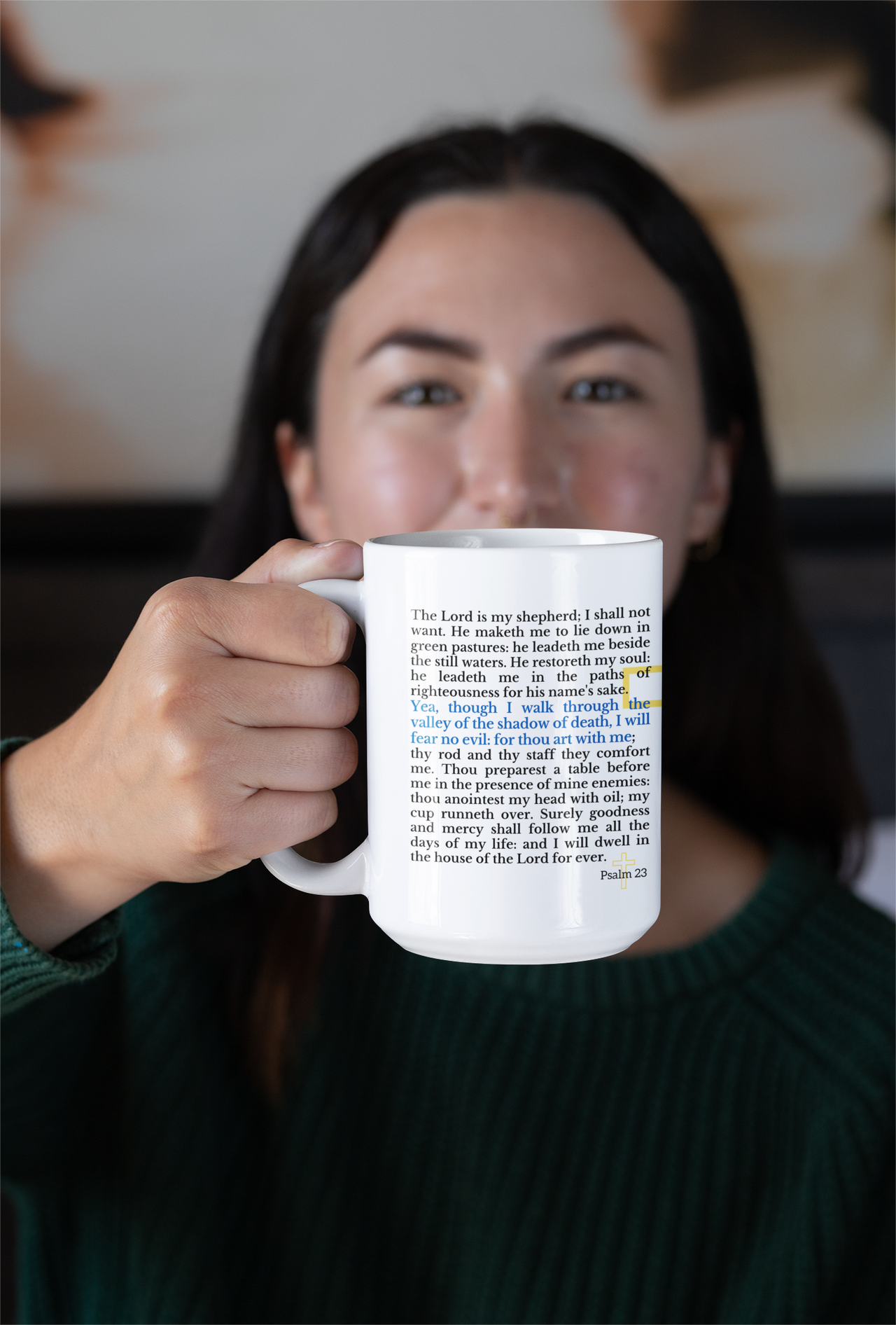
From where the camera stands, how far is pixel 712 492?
116cm

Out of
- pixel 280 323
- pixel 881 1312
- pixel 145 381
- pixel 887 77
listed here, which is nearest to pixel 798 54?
pixel 887 77


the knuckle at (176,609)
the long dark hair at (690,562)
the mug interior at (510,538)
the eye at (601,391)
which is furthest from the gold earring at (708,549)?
the knuckle at (176,609)

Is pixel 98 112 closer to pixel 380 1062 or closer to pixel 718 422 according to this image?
pixel 718 422

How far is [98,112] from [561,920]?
4.04ft

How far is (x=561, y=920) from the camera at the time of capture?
530 mm

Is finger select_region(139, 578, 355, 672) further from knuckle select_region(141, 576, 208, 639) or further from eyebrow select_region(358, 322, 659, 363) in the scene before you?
eyebrow select_region(358, 322, 659, 363)

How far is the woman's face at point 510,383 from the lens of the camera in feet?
3.13

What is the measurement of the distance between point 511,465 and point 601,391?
130 mm

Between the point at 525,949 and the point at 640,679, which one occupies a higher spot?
the point at 640,679

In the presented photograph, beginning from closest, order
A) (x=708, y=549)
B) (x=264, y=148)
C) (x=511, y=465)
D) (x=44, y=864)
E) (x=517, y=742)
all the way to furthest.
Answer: (x=517, y=742), (x=44, y=864), (x=511, y=465), (x=708, y=549), (x=264, y=148)

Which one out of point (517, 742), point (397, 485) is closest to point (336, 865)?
point (517, 742)

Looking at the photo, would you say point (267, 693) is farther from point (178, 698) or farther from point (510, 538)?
point (510, 538)

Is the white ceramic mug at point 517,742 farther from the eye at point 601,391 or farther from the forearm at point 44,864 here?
the eye at point 601,391

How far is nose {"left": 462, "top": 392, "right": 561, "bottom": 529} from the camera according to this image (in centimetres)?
92
